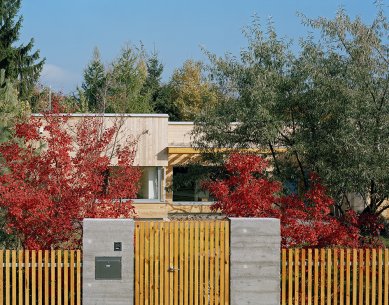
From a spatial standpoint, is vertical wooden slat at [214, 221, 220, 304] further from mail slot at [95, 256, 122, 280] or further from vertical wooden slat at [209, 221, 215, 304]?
mail slot at [95, 256, 122, 280]

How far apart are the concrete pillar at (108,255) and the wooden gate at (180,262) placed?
168 millimetres

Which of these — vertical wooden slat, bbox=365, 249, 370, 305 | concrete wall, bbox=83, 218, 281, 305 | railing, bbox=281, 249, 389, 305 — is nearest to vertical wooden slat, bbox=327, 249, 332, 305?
railing, bbox=281, 249, 389, 305

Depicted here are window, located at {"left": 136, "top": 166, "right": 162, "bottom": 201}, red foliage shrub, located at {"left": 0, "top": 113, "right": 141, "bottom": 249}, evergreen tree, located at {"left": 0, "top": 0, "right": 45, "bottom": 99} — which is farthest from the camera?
evergreen tree, located at {"left": 0, "top": 0, "right": 45, "bottom": 99}

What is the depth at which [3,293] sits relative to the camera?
13125 mm

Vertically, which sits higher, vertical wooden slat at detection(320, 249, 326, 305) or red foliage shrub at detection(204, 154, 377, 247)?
red foliage shrub at detection(204, 154, 377, 247)

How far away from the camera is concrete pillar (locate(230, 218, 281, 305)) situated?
1288 centimetres

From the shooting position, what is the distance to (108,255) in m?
12.8

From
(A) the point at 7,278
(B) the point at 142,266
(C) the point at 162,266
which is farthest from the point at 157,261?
(A) the point at 7,278

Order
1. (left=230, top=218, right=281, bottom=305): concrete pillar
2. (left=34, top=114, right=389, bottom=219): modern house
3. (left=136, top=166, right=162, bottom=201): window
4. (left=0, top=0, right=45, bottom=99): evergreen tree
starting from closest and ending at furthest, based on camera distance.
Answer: (left=230, top=218, right=281, bottom=305): concrete pillar
(left=34, top=114, right=389, bottom=219): modern house
(left=136, top=166, right=162, bottom=201): window
(left=0, top=0, right=45, bottom=99): evergreen tree

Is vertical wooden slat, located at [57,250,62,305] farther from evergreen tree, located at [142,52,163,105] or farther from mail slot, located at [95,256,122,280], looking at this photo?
evergreen tree, located at [142,52,163,105]

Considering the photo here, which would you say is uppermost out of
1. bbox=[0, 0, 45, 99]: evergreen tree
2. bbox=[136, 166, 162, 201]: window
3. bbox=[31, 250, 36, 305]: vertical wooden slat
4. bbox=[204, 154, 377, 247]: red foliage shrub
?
bbox=[0, 0, 45, 99]: evergreen tree

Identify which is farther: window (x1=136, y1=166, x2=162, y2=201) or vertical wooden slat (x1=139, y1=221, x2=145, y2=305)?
window (x1=136, y1=166, x2=162, y2=201)

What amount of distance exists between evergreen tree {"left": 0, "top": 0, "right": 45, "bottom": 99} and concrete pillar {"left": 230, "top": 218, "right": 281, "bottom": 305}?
86.0 feet

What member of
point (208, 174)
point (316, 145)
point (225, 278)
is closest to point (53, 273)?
point (225, 278)
